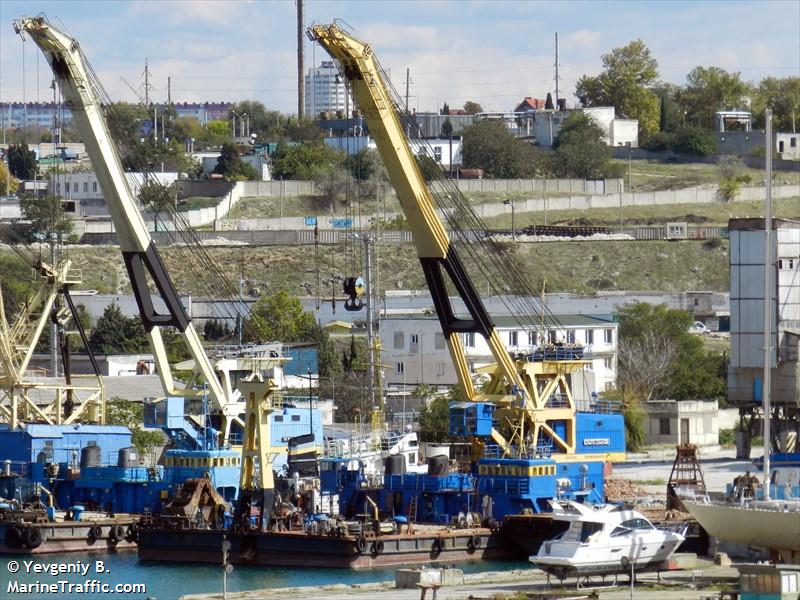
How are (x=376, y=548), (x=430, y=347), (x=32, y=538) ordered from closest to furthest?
(x=376, y=548) → (x=32, y=538) → (x=430, y=347)

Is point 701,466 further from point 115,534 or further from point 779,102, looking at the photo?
point 779,102

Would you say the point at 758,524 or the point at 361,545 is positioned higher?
the point at 758,524

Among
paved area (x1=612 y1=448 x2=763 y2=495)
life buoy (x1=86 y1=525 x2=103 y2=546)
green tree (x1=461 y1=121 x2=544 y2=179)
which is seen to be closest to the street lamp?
green tree (x1=461 y1=121 x2=544 y2=179)

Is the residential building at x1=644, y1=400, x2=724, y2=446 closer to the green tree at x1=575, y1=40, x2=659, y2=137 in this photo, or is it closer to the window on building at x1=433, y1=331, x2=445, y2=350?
the window on building at x1=433, y1=331, x2=445, y2=350

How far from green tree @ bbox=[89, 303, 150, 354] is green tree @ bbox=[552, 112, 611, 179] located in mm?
56110

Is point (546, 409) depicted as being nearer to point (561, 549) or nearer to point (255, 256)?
point (561, 549)

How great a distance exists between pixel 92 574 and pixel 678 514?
44.8 feet

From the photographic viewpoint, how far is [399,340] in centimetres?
8225

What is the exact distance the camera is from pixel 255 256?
111125 millimetres

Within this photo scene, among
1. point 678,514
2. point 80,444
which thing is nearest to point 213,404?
point 80,444

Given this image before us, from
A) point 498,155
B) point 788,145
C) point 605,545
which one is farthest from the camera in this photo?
point 788,145

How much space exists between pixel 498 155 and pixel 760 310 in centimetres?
8004

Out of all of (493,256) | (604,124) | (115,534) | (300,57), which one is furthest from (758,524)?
(300,57)

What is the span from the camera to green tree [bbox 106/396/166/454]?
214 feet
